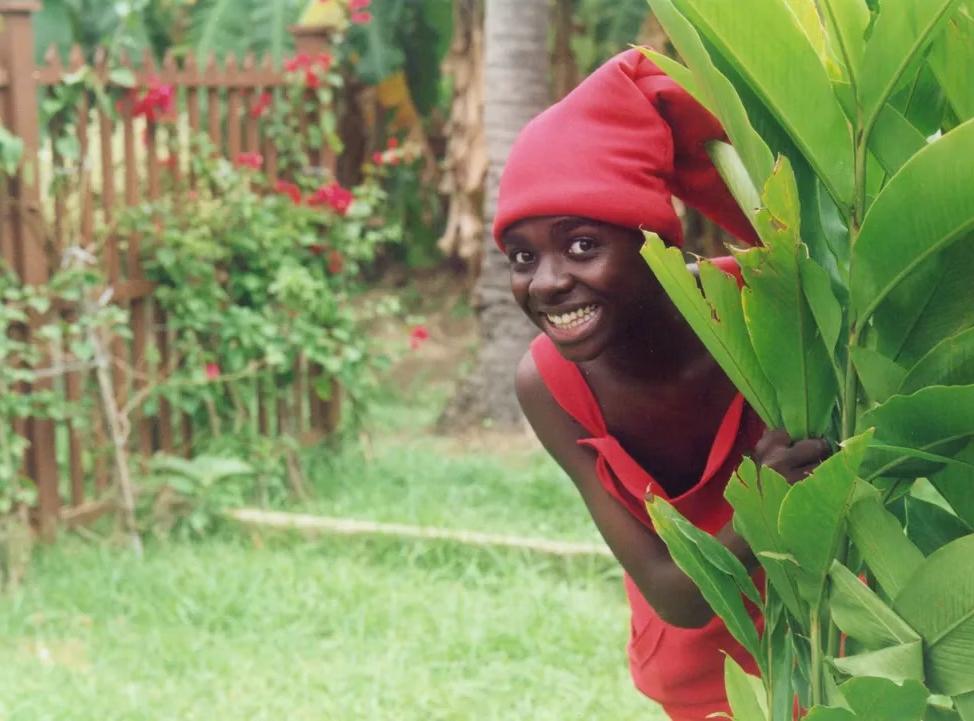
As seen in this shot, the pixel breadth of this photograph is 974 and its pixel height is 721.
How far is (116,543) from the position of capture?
600 cm

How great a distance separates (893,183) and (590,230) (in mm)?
601

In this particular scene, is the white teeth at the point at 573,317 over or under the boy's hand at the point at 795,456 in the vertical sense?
over

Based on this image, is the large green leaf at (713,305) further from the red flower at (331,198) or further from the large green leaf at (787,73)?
the red flower at (331,198)

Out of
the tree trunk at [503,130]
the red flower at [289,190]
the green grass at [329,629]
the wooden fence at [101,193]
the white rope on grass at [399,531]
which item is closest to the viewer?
the green grass at [329,629]

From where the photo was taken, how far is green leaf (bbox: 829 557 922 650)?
1.75 m

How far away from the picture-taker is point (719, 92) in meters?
1.72

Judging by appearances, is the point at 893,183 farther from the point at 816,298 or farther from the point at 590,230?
the point at 590,230

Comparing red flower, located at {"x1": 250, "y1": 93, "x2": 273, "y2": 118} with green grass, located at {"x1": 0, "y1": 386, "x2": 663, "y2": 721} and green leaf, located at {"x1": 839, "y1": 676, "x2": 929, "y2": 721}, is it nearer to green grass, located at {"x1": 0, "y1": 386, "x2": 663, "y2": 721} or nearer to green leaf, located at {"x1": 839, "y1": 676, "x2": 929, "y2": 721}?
green grass, located at {"x1": 0, "y1": 386, "x2": 663, "y2": 721}

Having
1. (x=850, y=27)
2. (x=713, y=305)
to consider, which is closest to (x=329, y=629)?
(x=713, y=305)

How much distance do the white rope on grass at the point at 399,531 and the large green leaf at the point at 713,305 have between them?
12.3 feet

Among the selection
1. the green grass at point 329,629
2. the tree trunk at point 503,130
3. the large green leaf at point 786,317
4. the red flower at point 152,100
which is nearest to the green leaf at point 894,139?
the large green leaf at point 786,317

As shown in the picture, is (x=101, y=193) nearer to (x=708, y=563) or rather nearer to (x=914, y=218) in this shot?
(x=708, y=563)

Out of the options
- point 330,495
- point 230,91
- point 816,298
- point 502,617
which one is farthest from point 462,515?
point 816,298

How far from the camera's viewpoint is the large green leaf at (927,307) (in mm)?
1722
